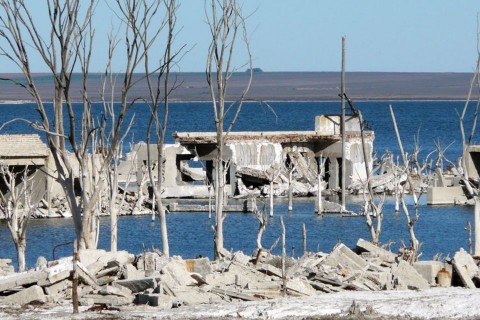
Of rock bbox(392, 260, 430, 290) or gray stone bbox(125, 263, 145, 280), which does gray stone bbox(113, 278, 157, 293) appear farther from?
rock bbox(392, 260, 430, 290)

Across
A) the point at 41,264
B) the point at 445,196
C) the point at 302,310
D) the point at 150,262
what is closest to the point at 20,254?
the point at 41,264

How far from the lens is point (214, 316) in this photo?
16.5 meters

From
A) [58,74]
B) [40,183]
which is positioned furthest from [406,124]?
[58,74]

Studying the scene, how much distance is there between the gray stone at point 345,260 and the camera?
71.3 feet

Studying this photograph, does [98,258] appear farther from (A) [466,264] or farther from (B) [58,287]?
(A) [466,264]

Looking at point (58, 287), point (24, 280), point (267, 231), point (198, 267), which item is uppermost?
point (267, 231)

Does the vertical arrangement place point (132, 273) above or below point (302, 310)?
above

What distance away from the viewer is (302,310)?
1667 centimetres

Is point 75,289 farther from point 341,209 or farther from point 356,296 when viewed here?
point 341,209

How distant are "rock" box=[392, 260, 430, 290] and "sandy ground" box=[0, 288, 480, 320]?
192cm

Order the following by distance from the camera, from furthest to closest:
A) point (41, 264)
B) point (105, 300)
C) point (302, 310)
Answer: point (41, 264), point (105, 300), point (302, 310)

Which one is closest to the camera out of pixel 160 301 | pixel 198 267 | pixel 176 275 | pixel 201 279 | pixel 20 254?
pixel 160 301

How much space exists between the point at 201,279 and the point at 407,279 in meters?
3.29

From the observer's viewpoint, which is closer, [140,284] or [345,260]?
[140,284]
